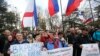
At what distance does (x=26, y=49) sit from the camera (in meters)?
10.4

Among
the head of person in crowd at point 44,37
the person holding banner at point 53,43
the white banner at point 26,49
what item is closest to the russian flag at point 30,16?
the person holding banner at point 53,43

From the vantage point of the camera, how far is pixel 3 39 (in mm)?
10742

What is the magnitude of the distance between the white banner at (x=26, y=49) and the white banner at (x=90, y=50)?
7.24 feet

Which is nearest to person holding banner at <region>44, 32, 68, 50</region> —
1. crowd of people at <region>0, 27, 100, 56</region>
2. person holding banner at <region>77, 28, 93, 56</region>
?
crowd of people at <region>0, 27, 100, 56</region>

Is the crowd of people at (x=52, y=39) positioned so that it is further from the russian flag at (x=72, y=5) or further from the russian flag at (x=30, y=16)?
the russian flag at (x=72, y=5)

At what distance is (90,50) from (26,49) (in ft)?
9.62

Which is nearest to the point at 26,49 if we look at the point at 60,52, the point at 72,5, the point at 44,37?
the point at 44,37

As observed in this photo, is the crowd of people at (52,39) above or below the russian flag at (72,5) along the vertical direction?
below

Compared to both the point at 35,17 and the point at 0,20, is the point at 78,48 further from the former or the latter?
the point at 0,20

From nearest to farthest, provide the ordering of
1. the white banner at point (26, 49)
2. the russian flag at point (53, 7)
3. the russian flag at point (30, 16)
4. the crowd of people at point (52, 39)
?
the white banner at point (26, 49) → the crowd of people at point (52, 39) → the russian flag at point (30, 16) → the russian flag at point (53, 7)

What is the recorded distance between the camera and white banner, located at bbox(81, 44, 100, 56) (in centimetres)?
1216

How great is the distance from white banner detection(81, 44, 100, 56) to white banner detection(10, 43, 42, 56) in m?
2.21

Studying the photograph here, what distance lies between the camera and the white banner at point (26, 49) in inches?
396

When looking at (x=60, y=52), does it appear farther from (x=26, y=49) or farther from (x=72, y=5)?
(x=72, y=5)
